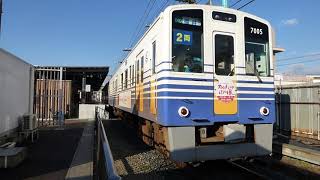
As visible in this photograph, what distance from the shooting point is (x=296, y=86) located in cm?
1591

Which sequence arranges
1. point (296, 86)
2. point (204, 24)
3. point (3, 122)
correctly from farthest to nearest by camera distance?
point (296, 86) → point (3, 122) → point (204, 24)

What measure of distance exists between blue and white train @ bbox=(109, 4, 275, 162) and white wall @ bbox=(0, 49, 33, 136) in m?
4.97

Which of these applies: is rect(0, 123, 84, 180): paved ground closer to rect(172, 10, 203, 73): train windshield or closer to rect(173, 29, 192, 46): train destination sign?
rect(172, 10, 203, 73): train windshield

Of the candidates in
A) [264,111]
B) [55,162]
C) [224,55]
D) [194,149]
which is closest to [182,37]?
[224,55]

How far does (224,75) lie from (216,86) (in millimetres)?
366

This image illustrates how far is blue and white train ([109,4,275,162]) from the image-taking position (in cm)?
854

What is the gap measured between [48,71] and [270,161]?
22.2m

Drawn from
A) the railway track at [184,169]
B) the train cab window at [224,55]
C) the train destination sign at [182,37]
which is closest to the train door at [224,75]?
the train cab window at [224,55]

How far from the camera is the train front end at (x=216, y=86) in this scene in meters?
8.52

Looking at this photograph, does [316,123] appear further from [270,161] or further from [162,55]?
[162,55]

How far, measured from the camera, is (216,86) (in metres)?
8.91

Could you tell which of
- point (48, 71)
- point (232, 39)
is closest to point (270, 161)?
point (232, 39)

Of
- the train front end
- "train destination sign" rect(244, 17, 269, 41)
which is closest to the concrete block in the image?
the train front end

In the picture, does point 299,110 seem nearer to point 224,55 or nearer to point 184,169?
point 224,55
